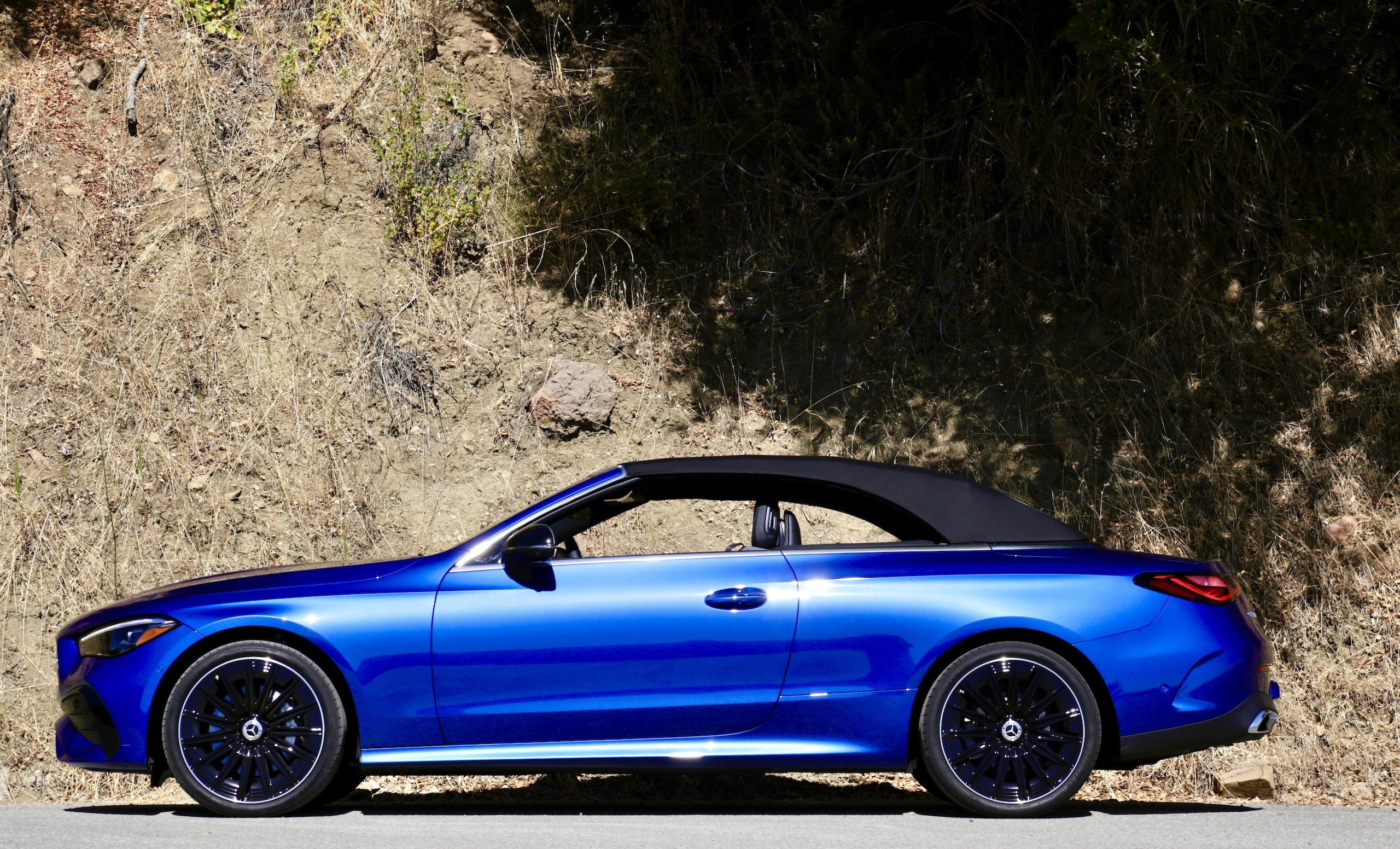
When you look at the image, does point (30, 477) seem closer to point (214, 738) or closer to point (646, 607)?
Answer: point (214, 738)

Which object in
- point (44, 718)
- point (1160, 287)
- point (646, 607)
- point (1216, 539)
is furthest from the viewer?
point (1160, 287)

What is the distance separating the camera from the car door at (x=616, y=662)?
534cm

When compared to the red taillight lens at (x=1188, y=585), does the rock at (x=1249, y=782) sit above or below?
below

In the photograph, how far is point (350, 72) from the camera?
12.3m

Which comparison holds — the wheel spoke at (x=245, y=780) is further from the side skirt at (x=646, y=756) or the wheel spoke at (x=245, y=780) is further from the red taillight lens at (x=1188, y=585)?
the red taillight lens at (x=1188, y=585)

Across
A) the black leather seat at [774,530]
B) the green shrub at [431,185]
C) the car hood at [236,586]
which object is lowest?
the car hood at [236,586]

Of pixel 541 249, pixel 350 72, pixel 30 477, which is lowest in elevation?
pixel 30 477

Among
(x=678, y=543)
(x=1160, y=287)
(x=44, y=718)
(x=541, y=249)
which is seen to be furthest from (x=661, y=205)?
(x=44, y=718)

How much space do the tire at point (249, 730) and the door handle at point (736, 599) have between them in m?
1.68

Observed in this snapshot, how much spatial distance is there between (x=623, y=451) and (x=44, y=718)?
4684 millimetres

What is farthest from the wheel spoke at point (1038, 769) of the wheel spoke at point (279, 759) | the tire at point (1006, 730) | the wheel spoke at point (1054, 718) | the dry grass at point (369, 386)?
the dry grass at point (369, 386)

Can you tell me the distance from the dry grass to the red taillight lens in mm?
3267

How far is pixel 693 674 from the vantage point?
5336mm

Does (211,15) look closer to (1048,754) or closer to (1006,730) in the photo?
(1006,730)
